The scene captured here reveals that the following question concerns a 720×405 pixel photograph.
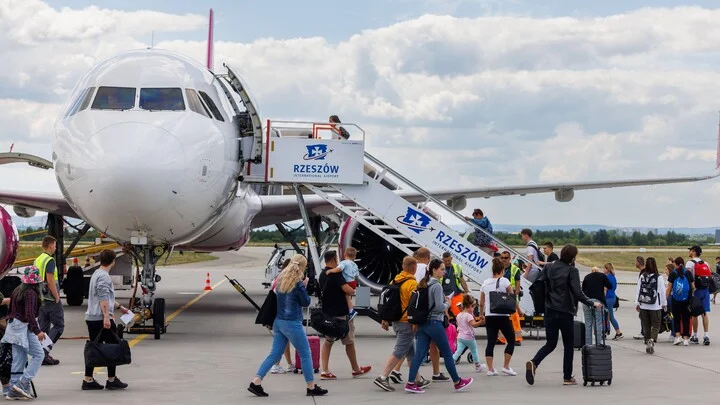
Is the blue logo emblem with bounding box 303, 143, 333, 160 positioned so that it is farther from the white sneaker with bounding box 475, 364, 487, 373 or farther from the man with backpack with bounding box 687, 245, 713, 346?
the man with backpack with bounding box 687, 245, 713, 346

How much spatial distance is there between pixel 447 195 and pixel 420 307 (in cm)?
1423

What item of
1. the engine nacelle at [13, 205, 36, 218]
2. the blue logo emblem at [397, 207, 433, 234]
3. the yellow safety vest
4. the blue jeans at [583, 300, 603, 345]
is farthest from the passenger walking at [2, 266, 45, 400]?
the engine nacelle at [13, 205, 36, 218]

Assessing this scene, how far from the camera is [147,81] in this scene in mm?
17344

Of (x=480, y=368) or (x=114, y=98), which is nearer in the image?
(x=480, y=368)

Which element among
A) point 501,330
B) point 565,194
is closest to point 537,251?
point 501,330

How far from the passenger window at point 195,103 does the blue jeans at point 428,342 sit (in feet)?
22.1

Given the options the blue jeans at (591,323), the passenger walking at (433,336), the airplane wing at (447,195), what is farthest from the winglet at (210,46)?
the passenger walking at (433,336)

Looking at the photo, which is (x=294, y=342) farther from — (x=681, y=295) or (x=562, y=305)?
(x=681, y=295)

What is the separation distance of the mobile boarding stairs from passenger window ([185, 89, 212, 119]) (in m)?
1.52

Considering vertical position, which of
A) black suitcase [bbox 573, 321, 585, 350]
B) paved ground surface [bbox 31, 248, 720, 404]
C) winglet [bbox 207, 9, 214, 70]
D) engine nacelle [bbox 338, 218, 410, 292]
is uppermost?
winglet [bbox 207, 9, 214, 70]

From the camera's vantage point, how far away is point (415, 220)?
Answer: 19.6m

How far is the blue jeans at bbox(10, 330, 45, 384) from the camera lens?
11219 millimetres

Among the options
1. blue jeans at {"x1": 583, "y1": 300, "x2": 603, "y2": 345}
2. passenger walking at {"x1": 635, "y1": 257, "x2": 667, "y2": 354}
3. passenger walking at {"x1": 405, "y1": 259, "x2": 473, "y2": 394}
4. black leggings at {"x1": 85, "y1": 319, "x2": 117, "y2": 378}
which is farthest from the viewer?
passenger walking at {"x1": 635, "y1": 257, "x2": 667, "y2": 354}

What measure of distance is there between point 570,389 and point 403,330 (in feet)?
6.71
